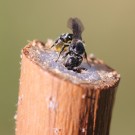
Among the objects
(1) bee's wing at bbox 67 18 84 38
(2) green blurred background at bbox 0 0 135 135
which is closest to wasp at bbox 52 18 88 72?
(1) bee's wing at bbox 67 18 84 38

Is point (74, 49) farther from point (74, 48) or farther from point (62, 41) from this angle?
point (62, 41)

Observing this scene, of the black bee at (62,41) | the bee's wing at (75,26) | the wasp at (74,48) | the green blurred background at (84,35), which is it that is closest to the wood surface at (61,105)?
the wasp at (74,48)

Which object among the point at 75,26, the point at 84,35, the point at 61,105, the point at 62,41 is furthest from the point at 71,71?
the point at 84,35

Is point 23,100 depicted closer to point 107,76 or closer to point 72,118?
point 72,118

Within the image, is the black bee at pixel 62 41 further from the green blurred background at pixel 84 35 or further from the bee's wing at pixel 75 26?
the green blurred background at pixel 84 35

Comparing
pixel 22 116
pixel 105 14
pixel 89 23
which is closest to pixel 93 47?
pixel 89 23

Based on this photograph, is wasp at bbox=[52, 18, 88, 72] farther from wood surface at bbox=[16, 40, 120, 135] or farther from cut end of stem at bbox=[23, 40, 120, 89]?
wood surface at bbox=[16, 40, 120, 135]
